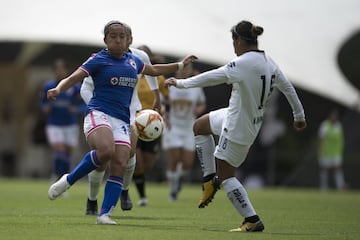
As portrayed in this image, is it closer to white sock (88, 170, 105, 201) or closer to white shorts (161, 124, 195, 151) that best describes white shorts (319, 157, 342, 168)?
white shorts (161, 124, 195, 151)

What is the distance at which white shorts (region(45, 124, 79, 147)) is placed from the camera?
20.4 metres

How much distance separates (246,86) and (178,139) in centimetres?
905

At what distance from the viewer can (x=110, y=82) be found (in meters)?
11.0

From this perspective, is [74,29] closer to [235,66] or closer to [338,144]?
[338,144]

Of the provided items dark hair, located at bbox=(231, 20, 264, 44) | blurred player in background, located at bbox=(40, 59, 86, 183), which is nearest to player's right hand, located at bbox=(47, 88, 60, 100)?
dark hair, located at bbox=(231, 20, 264, 44)

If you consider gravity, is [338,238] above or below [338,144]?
above

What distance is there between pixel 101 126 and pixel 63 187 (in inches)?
31.4

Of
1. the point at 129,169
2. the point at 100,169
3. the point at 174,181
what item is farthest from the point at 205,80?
the point at 174,181

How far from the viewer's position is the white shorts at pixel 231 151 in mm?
10547

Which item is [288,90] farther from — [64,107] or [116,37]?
[64,107]

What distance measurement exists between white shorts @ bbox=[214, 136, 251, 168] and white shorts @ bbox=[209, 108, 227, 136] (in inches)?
18.5

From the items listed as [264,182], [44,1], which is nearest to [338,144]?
[264,182]

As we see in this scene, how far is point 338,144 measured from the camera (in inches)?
1198

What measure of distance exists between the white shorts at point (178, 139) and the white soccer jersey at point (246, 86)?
871 centimetres
